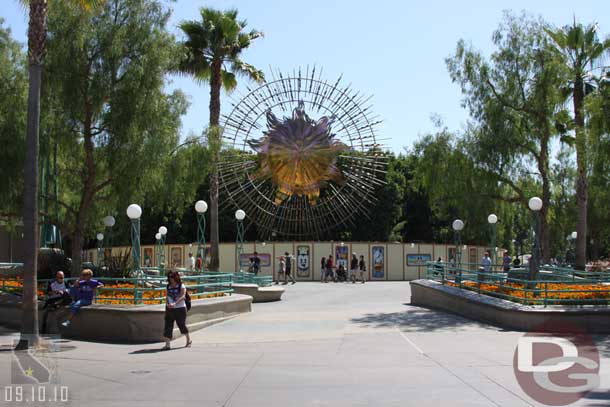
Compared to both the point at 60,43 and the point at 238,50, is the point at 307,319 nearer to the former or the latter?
the point at 60,43

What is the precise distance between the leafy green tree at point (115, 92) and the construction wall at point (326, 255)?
63.1 feet

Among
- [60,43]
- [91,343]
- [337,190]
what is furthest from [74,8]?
[337,190]

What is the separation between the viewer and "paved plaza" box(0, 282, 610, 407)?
8.26 metres

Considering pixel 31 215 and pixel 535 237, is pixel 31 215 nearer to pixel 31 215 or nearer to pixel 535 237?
pixel 31 215

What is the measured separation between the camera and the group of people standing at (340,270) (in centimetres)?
3762

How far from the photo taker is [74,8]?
1817 centimetres

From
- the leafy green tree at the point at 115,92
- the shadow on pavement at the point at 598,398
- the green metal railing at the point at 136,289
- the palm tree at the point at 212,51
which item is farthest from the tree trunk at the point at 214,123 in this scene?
the shadow on pavement at the point at 598,398

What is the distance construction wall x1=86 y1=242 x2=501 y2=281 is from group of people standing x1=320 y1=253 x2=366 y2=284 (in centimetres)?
70

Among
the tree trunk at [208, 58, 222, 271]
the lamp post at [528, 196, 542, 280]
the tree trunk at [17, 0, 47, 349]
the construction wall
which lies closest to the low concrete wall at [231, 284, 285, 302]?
the tree trunk at [208, 58, 222, 271]

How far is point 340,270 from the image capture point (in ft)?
126

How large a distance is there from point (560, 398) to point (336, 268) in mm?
31056

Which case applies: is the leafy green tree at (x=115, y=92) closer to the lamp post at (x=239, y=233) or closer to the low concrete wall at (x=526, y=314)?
the lamp post at (x=239, y=233)

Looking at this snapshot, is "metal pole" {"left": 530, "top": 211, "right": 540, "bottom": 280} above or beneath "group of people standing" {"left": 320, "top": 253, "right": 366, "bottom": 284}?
above

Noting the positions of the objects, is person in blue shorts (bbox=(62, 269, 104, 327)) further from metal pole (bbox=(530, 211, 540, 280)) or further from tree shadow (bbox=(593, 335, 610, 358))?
metal pole (bbox=(530, 211, 540, 280))
